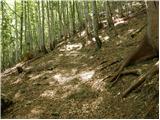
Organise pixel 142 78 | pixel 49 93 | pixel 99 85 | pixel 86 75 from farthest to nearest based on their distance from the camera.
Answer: pixel 86 75 < pixel 49 93 < pixel 99 85 < pixel 142 78

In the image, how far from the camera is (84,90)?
9.45 meters

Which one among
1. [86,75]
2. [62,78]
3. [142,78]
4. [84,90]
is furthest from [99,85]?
[62,78]

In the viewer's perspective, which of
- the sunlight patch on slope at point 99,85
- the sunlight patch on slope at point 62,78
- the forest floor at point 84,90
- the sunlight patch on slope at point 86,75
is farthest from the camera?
the sunlight patch on slope at point 62,78

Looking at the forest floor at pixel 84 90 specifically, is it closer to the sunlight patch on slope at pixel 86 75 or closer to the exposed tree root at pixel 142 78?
the sunlight patch on slope at pixel 86 75

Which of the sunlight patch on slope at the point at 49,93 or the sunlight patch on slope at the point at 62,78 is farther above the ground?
the sunlight patch on slope at the point at 62,78

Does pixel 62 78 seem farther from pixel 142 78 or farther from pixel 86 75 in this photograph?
pixel 142 78

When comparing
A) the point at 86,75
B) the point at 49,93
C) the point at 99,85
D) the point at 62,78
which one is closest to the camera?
the point at 99,85

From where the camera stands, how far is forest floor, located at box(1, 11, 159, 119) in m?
7.38

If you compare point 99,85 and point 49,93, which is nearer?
point 99,85

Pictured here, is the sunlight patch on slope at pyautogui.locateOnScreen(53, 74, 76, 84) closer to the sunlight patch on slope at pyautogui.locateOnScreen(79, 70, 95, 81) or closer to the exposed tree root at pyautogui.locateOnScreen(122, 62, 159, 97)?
the sunlight patch on slope at pyautogui.locateOnScreen(79, 70, 95, 81)

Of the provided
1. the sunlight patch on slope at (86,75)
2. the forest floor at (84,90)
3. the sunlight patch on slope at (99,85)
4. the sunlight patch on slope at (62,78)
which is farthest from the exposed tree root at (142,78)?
the sunlight patch on slope at (62,78)

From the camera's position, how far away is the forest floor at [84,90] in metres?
7.38

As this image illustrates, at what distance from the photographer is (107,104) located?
26.0ft

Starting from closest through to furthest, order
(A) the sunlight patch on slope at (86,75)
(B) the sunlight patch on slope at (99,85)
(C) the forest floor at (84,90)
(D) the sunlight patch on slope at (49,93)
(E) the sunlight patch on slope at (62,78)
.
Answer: (C) the forest floor at (84,90) → (B) the sunlight patch on slope at (99,85) → (D) the sunlight patch on slope at (49,93) → (A) the sunlight patch on slope at (86,75) → (E) the sunlight patch on slope at (62,78)
